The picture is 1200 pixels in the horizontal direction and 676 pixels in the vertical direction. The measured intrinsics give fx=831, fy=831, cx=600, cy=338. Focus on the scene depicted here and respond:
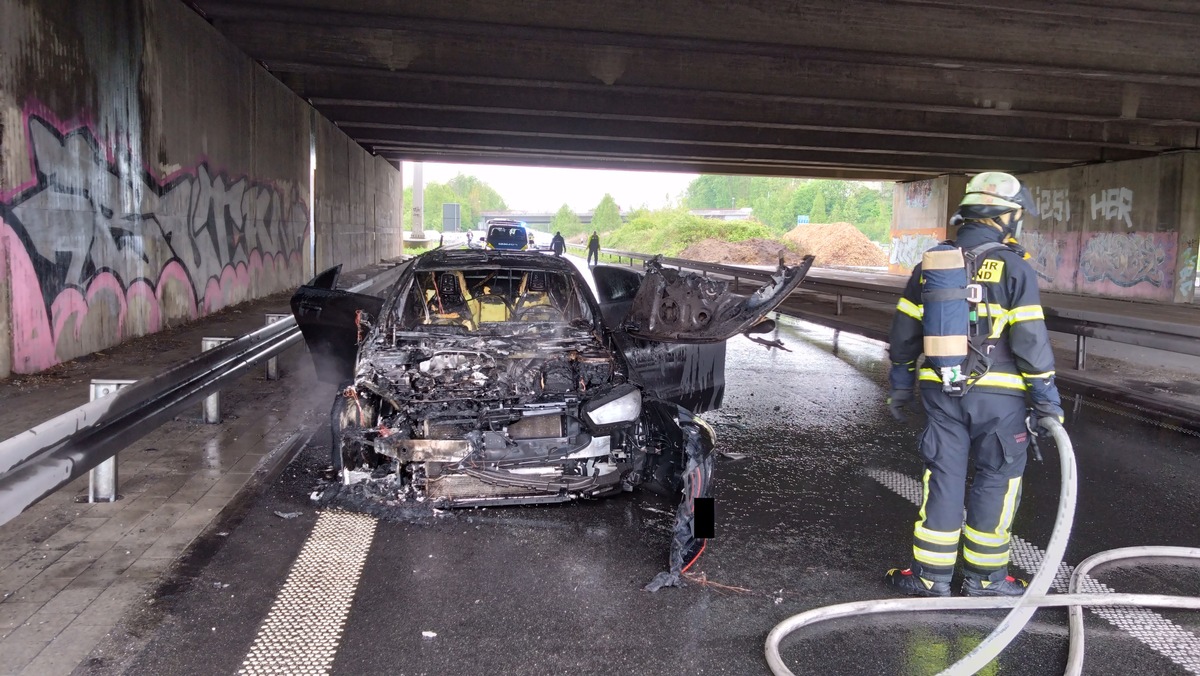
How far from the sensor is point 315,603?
369 centimetres

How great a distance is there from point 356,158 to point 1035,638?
28295 millimetres

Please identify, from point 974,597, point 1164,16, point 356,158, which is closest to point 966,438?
point 974,597

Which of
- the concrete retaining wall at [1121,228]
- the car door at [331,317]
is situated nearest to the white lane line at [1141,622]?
the car door at [331,317]

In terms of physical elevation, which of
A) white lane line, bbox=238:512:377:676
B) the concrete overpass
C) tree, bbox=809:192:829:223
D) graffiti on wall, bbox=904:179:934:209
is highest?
tree, bbox=809:192:829:223

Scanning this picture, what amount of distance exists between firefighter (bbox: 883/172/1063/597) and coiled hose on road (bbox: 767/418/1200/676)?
162mm

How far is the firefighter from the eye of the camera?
380 cm

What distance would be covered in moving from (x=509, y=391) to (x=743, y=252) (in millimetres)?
51120

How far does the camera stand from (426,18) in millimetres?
12766

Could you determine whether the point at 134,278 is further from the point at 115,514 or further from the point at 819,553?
the point at 819,553

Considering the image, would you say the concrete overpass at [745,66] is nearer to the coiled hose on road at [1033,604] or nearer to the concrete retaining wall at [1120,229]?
the concrete retaining wall at [1120,229]

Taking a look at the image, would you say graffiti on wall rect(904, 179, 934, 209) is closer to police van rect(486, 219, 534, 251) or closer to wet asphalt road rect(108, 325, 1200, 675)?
police van rect(486, 219, 534, 251)

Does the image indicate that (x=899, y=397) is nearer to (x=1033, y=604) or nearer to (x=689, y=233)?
(x=1033, y=604)

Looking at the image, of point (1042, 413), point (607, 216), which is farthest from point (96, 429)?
point (607, 216)

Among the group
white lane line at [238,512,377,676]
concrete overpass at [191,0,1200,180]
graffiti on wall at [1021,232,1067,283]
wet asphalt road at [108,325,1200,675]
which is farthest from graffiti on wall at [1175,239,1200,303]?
white lane line at [238,512,377,676]
